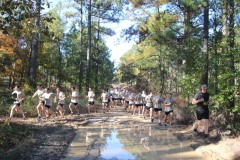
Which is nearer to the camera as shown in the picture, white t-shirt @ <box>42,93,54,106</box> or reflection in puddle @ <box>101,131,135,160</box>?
reflection in puddle @ <box>101,131,135,160</box>

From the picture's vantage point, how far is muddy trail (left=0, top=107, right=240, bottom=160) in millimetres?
9266

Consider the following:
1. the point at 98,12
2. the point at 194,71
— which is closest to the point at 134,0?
the point at 98,12

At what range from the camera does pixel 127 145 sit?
11.3 meters

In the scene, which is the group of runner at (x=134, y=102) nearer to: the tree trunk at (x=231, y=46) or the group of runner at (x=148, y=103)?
the group of runner at (x=148, y=103)

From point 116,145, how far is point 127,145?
37 centimetres

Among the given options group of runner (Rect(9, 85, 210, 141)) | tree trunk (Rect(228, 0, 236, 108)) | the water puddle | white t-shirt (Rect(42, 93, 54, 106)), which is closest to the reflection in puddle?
the water puddle

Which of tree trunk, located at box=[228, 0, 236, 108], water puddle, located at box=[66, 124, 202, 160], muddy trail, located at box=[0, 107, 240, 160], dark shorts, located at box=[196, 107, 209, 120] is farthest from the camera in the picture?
dark shorts, located at box=[196, 107, 209, 120]

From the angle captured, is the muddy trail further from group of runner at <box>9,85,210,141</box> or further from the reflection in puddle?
group of runner at <box>9,85,210,141</box>

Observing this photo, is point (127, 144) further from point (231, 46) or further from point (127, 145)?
point (231, 46)

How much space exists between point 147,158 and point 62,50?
148 ft

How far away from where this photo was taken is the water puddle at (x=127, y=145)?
9.61 metres

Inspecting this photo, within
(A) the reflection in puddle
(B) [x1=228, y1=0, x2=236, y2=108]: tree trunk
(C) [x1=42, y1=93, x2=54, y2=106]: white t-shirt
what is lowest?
(A) the reflection in puddle

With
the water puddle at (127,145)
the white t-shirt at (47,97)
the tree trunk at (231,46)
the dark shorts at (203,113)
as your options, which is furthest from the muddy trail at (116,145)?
the white t-shirt at (47,97)

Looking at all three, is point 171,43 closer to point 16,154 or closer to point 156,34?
point 156,34
